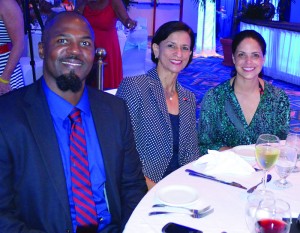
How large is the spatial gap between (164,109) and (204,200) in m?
0.91

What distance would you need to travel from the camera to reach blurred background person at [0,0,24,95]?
8.12ft

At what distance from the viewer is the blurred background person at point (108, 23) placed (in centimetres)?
411

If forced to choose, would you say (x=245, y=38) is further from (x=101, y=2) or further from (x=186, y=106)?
(x=101, y=2)

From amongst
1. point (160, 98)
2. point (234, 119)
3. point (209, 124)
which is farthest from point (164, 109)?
point (234, 119)

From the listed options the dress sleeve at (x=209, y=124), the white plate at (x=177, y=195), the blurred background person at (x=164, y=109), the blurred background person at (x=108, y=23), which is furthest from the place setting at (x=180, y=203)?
the blurred background person at (x=108, y=23)

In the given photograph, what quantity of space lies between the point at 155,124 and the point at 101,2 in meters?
2.30

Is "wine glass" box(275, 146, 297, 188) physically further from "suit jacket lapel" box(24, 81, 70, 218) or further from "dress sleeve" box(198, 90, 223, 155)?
"dress sleeve" box(198, 90, 223, 155)

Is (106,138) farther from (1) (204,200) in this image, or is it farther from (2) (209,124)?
(2) (209,124)

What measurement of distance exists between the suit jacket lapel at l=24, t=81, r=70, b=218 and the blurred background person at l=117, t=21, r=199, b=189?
0.78 m

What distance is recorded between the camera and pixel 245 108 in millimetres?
2523

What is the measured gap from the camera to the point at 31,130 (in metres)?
A: 1.43

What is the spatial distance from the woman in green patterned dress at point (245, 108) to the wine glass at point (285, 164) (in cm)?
88

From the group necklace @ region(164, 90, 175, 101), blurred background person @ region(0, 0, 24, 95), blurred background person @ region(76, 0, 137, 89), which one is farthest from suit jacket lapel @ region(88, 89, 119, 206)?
blurred background person @ region(76, 0, 137, 89)

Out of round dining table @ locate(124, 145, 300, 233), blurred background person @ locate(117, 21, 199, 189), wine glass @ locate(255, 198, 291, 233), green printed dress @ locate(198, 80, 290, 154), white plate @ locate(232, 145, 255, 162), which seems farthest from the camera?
green printed dress @ locate(198, 80, 290, 154)
